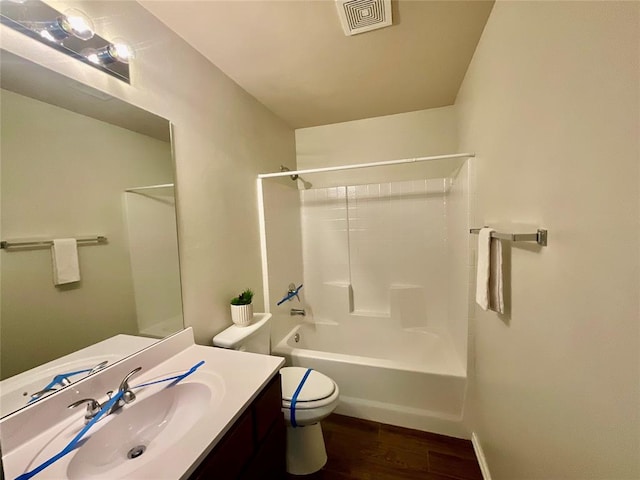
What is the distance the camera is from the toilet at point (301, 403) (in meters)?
1.30

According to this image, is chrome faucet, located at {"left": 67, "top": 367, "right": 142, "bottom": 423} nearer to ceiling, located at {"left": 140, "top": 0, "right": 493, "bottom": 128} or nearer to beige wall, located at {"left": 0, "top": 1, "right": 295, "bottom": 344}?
beige wall, located at {"left": 0, "top": 1, "right": 295, "bottom": 344}

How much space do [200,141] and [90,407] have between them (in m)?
1.25

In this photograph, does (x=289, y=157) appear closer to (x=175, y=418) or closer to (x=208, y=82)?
(x=208, y=82)

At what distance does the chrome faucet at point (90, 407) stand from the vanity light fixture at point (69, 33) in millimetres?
1173

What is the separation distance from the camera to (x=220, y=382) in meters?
0.96

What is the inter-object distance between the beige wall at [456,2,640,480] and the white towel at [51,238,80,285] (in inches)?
59.2

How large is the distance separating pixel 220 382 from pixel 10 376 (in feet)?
1.93

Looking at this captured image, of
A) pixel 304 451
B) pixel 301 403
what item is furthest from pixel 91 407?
pixel 304 451

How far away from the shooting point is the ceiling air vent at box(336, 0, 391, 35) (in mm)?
1092

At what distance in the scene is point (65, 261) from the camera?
2.72ft

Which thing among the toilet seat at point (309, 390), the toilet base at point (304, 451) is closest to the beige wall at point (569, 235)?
the toilet seat at point (309, 390)

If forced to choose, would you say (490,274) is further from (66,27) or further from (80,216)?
(66,27)

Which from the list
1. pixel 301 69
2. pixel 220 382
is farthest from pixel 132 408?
pixel 301 69

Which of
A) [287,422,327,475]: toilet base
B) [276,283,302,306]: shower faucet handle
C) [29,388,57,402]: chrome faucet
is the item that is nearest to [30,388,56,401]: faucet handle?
[29,388,57,402]: chrome faucet
